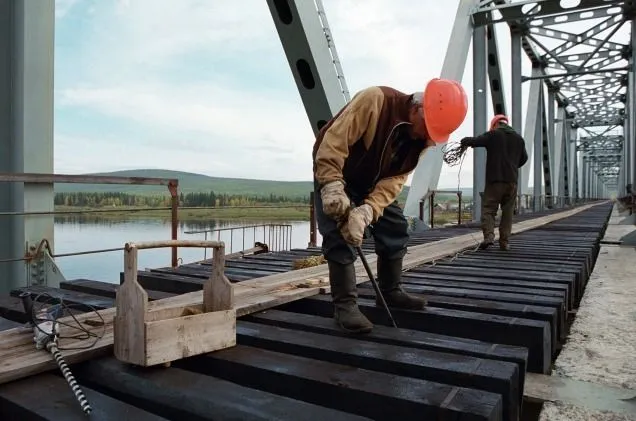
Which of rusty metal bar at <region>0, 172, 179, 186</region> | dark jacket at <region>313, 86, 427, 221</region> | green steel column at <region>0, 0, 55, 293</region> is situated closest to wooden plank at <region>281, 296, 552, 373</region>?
dark jacket at <region>313, 86, 427, 221</region>

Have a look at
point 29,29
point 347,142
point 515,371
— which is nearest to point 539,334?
point 515,371

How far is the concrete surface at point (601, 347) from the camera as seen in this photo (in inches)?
70.2

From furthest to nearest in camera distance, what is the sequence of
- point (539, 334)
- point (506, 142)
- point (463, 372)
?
point (506, 142) → point (539, 334) → point (463, 372)

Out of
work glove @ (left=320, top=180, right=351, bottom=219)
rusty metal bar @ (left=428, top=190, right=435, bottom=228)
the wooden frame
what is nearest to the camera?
the wooden frame

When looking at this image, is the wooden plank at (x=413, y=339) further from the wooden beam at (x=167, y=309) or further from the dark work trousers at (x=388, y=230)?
the dark work trousers at (x=388, y=230)

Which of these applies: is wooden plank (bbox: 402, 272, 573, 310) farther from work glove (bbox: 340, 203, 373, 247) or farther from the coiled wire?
the coiled wire

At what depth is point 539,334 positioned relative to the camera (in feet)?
7.36

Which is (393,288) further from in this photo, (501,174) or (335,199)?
A: (501,174)

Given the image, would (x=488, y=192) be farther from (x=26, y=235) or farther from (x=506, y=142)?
(x=26, y=235)

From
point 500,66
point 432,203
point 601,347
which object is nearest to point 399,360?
point 601,347

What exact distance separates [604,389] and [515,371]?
470 mm

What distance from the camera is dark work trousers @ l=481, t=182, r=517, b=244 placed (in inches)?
232

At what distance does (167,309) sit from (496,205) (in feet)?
15.6

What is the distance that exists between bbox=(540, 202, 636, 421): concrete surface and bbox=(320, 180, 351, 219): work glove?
1.06 meters
